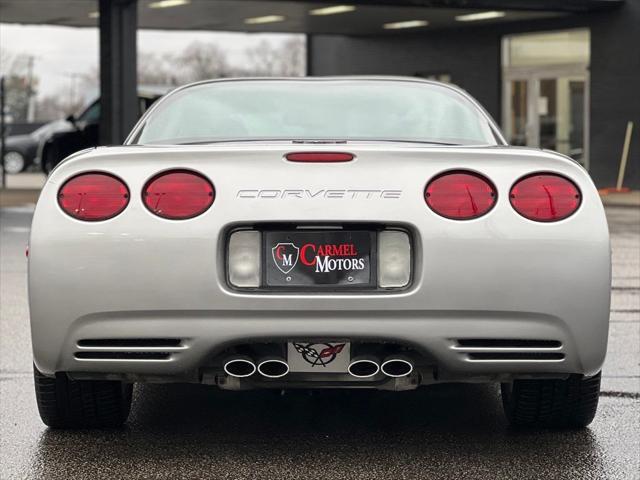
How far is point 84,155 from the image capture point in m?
4.15

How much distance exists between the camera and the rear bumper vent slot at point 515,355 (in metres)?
4.02

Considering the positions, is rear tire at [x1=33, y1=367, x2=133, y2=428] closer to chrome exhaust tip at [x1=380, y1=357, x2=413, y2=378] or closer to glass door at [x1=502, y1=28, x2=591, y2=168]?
chrome exhaust tip at [x1=380, y1=357, x2=413, y2=378]

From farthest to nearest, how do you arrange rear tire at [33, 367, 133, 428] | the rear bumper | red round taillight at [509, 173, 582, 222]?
rear tire at [33, 367, 133, 428] → red round taillight at [509, 173, 582, 222] → the rear bumper

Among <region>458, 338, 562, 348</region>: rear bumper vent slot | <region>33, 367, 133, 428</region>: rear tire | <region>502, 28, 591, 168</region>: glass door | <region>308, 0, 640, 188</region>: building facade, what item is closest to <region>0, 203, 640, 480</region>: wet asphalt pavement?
<region>33, 367, 133, 428</region>: rear tire

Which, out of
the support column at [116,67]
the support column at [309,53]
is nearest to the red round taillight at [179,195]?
the support column at [116,67]

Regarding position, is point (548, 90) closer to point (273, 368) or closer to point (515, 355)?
point (515, 355)

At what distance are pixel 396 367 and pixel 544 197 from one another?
732 mm

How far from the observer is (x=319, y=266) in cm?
399

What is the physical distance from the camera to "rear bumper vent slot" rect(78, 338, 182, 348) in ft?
13.1

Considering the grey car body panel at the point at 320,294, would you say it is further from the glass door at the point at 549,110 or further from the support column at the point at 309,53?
the support column at the point at 309,53

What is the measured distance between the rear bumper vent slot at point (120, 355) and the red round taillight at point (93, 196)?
44 cm

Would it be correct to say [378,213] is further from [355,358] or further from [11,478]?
[11,478]

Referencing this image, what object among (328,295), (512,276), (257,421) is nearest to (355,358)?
(328,295)

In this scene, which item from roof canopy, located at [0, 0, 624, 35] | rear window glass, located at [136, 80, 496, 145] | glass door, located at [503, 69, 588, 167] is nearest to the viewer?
rear window glass, located at [136, 80, 496, 145]
